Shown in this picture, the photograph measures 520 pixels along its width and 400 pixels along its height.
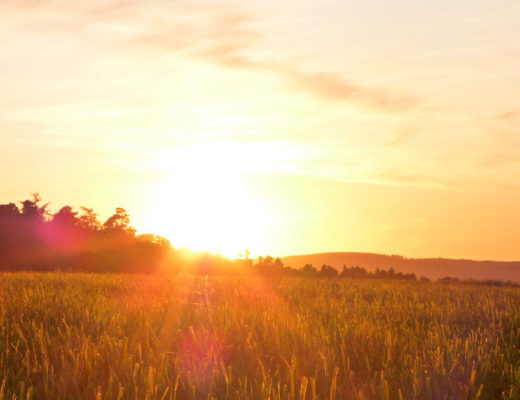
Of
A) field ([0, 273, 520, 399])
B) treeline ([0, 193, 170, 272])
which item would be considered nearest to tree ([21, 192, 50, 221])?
treeline ([0, 193, 170, 272])

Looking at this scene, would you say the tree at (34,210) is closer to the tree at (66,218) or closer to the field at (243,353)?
the tree at (66,218)

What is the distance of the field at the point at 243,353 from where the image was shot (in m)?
2.78

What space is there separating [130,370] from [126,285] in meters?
5.35

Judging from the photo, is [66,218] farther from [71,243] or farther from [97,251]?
[97,251]

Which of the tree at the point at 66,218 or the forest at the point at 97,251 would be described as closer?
the forest at the point at 97,251

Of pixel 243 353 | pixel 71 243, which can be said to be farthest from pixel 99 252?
pixel 243 353

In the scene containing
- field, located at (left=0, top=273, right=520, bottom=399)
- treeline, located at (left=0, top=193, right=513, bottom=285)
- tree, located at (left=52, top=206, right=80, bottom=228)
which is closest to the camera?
field, located at (left=0, top=273, right=520, bottom=399)

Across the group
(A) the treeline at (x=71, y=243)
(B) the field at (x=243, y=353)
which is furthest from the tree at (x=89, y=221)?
(B) the field at (x=243, y=353)

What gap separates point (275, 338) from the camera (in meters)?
3.86

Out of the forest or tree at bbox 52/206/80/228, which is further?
tree at bbox 52/206/80/228

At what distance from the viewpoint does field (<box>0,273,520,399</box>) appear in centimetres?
278

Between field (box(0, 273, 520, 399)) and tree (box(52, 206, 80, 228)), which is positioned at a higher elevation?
tree (box(52, 206, 80, 228))

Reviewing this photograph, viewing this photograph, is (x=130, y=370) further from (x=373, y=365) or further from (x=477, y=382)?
(x=477, y=382)

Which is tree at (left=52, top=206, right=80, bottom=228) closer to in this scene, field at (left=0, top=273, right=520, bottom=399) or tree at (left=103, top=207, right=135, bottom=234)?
tree at (left=103, top=207, right=135, bottom=234)
